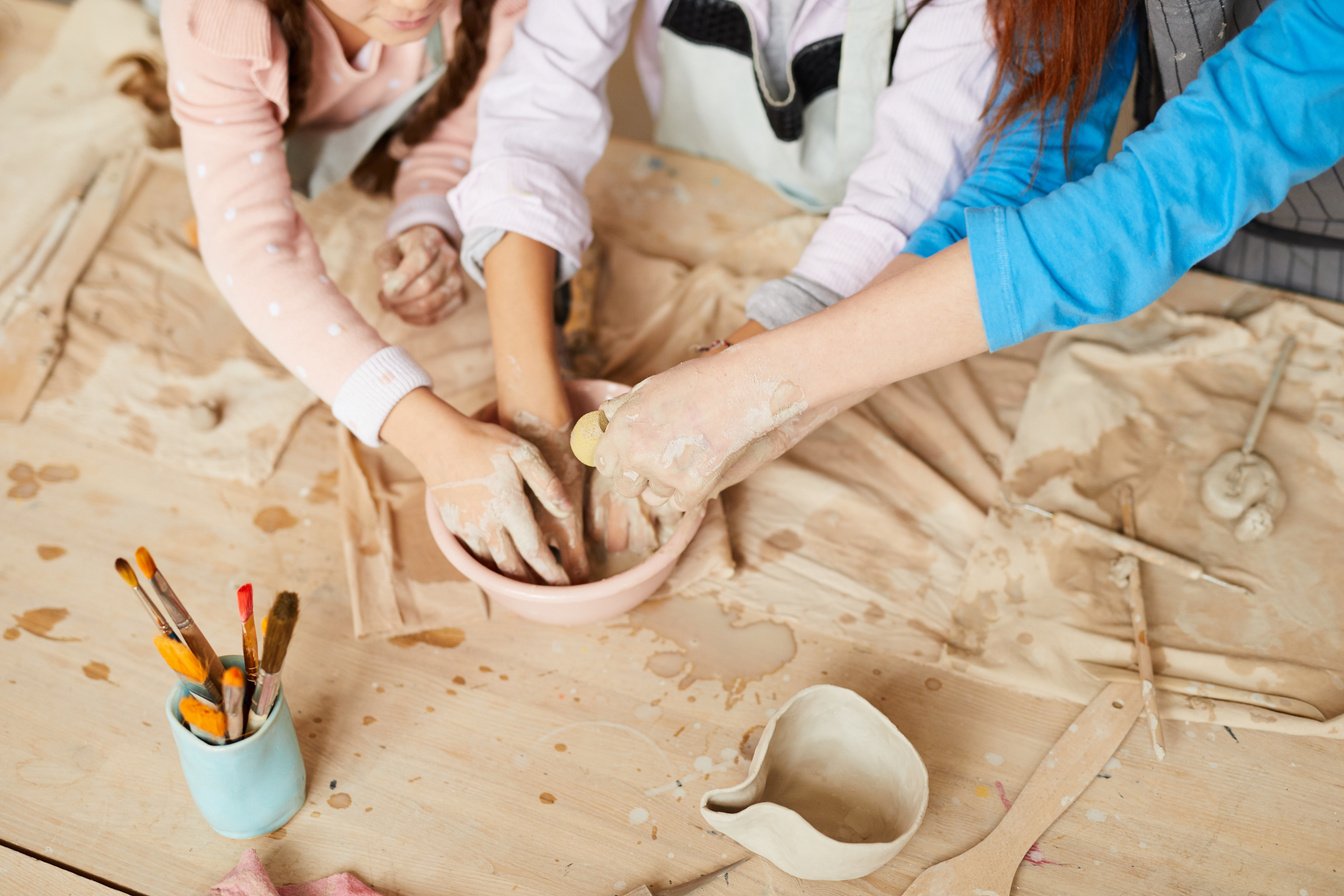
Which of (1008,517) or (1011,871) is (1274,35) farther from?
(1011,871)

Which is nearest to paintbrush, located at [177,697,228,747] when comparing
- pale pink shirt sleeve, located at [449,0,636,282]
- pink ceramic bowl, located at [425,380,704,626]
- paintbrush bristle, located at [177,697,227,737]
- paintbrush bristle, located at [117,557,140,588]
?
paintbrush bristle, located at [177,697,227,737]

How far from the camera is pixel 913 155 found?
1293 mm

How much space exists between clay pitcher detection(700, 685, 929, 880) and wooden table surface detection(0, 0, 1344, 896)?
5cm

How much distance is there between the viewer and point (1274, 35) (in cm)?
96

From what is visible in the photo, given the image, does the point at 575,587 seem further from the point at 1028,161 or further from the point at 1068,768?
the point at 1028,161

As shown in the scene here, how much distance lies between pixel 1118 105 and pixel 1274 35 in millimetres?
361

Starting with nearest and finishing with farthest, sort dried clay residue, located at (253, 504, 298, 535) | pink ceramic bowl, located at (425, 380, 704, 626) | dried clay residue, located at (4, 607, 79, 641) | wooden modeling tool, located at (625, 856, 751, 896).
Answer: wooden modeling tool, located at (625, 856, 751, 896)
pink ceramic bowl, located at (425, 380, 704, 626)
dried clay residue, located at (4, 607, 79, 641)
dried clay residue, located at (253, 504, 298, 535)

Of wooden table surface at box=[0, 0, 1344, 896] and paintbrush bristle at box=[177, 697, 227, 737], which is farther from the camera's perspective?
wooden table surface at box=[0, 0, 1344, 896]

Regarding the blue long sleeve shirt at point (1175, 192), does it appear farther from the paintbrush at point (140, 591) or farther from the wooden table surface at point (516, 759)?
the paintbrush at point (140, 591)

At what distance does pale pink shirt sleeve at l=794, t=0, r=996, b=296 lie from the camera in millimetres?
1263

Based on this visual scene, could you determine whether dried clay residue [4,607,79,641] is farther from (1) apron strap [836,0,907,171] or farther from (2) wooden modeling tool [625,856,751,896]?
(1) apron strap [836,0,907,171]

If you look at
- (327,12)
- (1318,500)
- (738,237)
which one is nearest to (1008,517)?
(1318,500)

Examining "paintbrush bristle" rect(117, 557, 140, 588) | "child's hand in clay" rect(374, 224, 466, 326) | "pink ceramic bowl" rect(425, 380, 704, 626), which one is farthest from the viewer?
"child's hand in clay" rect(374, 224, 466, 326)

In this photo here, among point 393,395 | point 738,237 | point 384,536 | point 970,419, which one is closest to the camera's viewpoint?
point 393,395
